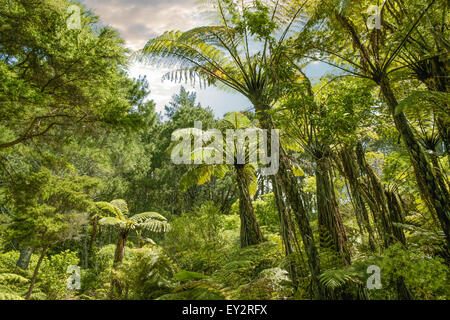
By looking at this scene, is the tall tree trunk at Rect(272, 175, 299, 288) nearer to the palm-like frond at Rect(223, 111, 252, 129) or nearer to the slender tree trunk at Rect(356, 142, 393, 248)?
the slender tree trunk at Rect(356, 142, 393, 248)

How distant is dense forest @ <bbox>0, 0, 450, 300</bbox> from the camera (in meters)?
2.37

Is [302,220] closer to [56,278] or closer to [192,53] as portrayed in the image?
[192,53]

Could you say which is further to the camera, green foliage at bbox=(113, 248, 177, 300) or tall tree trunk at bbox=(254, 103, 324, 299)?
green foliage at bbox=(113, 248, 177, 300)

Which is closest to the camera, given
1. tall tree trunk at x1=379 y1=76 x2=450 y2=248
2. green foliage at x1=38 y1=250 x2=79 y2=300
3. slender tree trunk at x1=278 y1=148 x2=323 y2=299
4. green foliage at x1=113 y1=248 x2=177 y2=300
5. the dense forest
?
tall tree trunk at x1=379 y1=76 x2=450 y2=248

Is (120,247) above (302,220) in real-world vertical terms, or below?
above

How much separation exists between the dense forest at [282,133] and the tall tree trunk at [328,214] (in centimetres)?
2

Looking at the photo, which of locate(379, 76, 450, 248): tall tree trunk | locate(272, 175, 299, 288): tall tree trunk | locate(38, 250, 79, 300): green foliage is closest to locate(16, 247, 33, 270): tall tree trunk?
locate(38, 250, 79, 300): green foliage

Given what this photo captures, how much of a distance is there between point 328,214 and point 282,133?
1389 mm

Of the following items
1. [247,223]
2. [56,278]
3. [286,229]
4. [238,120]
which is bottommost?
[56,278]

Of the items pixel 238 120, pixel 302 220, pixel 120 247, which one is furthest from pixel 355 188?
pixel 120 247

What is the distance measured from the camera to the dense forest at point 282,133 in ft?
7.76

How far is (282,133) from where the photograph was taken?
11.7ft

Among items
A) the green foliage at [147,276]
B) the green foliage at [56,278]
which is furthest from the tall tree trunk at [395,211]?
the green foliage at [56,278]

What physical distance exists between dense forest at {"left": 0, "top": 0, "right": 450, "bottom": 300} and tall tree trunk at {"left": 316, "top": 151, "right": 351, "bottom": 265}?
24 mm
